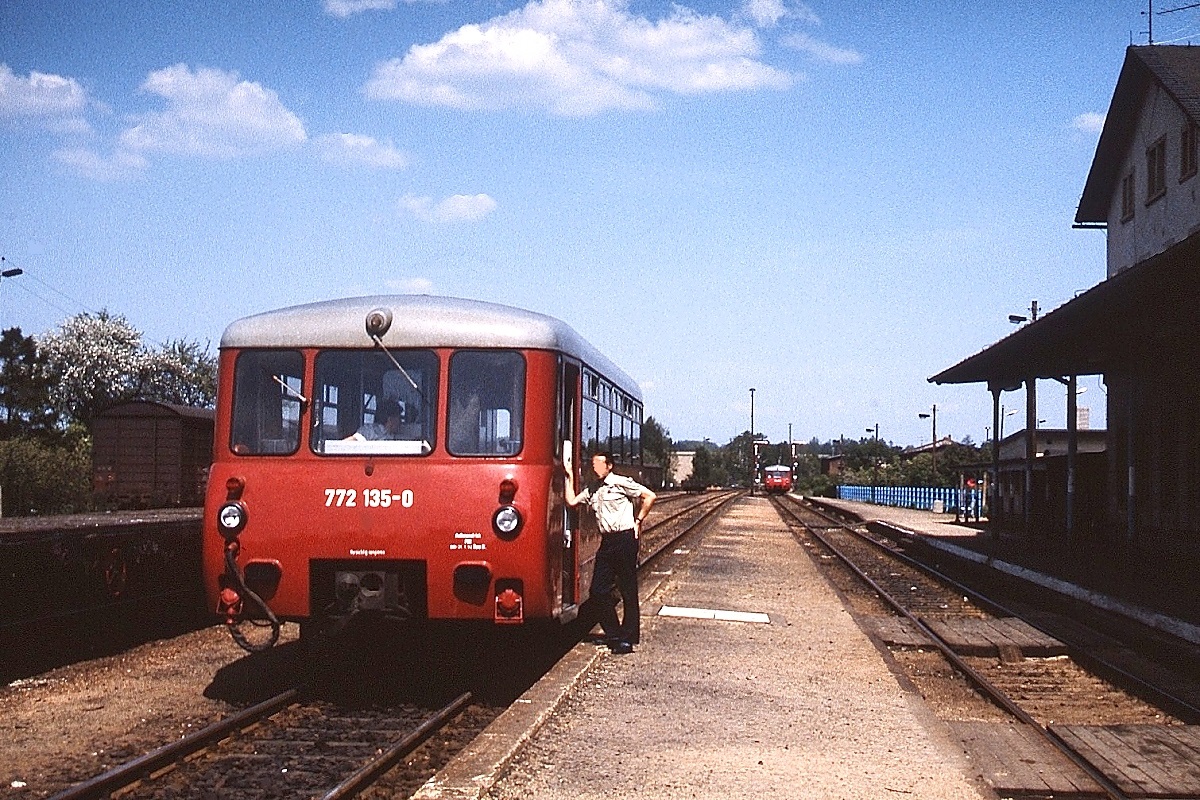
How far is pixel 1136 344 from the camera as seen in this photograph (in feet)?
63.0

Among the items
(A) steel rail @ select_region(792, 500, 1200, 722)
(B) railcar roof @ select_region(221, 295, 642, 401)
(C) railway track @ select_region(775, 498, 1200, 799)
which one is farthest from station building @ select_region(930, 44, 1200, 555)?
(B) railcar roof @ select_region(221, 295, 642, 401)

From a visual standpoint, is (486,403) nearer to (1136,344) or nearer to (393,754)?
(393,754)

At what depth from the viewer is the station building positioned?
17.4 m

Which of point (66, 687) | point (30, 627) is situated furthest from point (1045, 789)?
point (30, 627)

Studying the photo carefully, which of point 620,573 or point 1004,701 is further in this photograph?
point 620,573

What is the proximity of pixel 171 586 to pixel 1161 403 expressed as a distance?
52.9 feet

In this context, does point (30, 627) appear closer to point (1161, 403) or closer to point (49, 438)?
point (1161, 403)

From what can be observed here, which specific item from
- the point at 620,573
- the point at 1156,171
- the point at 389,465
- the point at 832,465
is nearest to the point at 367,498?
the point at 389,465

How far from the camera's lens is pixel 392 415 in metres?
8.68

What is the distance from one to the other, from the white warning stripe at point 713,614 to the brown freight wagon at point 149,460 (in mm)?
16048

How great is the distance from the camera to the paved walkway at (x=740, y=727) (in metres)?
6.44

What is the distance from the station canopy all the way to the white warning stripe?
521 centimetres

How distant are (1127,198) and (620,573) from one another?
1850cm

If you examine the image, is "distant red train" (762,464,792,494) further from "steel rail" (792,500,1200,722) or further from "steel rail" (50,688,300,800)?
"steel rail" (50,688,300,800)
